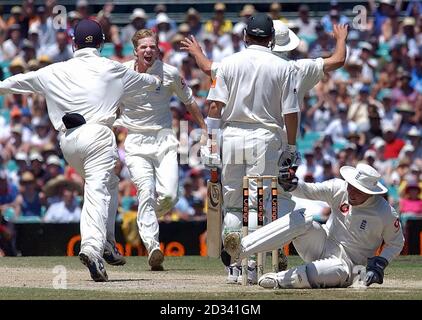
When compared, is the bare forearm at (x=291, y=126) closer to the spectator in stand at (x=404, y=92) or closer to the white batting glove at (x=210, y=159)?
the white batting glove at (x=210, y=159)

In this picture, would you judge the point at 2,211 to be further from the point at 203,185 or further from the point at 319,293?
the point at 319,293

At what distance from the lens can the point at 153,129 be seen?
13055mm

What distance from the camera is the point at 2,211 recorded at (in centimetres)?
1820

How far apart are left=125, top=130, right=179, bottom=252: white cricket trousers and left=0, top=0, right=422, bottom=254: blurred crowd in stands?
12.9 feet

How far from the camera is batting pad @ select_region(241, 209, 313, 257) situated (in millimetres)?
9758

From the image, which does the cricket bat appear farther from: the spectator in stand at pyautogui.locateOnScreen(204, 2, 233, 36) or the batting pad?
the spectator in stand at pyautogui.locateOnScreen(204, 2, 233, 36)

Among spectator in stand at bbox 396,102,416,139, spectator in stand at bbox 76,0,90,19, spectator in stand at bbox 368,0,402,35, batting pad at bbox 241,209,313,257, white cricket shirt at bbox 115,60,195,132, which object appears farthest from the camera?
spectator in stand at bbox 76,0,90,19

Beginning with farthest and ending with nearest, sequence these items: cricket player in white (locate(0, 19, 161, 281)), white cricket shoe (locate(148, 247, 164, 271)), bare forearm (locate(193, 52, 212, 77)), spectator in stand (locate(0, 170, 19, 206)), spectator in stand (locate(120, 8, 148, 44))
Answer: spectator in stand (locate(120, 8, 148, 44)) < spectator in stand (locate(0, 170, 19, 206)) < white cricket shoe (locate(148, 247, 164, 271)) < bare forearm (locate(193, 52, 212, 77)) < cricket player in white (locate(0, 19, 161, 281))

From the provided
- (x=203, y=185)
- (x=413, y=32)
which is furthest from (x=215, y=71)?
(x=413, y=32)

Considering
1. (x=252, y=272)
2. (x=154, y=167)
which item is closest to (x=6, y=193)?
(x=154, y=167)

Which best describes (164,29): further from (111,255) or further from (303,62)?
(303,62)

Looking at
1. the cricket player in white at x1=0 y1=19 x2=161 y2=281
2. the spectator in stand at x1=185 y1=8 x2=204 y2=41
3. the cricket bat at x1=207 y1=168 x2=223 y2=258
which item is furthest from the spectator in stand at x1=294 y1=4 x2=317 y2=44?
the cricket bat at x1=207 y1=168 x2=223 y2=258

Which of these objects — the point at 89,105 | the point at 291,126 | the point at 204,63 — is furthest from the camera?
the point at 204,63

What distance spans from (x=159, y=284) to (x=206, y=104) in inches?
359
